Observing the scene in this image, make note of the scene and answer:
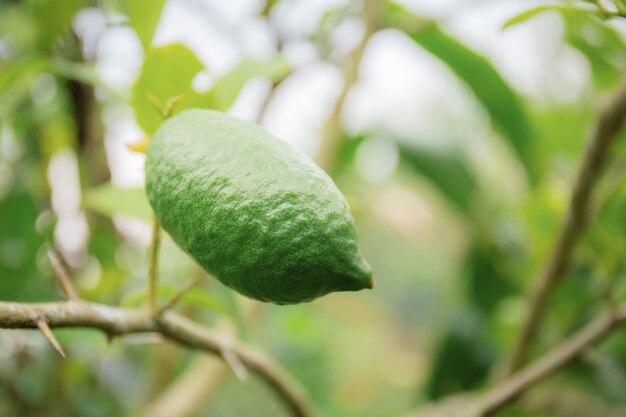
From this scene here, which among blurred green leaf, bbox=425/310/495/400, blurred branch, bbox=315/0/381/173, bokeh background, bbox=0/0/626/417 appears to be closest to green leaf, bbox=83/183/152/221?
bokeh background, bbox=0/0/626/417

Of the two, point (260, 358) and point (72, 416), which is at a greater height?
point (260, 358)

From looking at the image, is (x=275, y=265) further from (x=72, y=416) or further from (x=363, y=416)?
(x=363, y=416)

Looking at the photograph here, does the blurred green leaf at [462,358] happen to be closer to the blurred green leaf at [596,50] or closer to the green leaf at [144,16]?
the blurred green leaf at [596,50]

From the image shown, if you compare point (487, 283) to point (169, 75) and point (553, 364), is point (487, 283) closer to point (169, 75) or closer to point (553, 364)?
point (553, 364)

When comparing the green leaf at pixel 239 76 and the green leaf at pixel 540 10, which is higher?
the green leaf at pixel 540 10

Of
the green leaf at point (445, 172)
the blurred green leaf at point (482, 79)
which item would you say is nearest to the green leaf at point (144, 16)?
the blurred green leaf at point (482, 79)

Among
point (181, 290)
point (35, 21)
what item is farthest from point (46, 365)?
point (181, 290)

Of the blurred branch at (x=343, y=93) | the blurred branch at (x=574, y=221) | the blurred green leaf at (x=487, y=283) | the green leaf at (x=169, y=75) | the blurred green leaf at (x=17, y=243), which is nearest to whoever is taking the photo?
the green leaf at (x=169, y=75)
